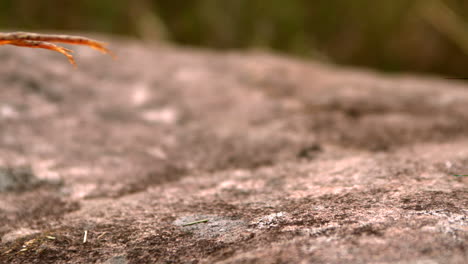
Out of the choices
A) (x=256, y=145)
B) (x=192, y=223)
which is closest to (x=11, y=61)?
(x=256, y=145)

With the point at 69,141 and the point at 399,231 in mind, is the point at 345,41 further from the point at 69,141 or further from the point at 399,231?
the point at 399,231

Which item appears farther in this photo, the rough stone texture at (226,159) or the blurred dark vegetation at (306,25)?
the blurred dark vegetation at (306,25)

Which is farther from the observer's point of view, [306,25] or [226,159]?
[306,25]

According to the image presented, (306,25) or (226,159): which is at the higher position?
(306,25)

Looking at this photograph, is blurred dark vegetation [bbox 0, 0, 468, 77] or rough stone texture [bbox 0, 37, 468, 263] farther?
blurred dark vegetation [bbox 0, 0, 468, 77]

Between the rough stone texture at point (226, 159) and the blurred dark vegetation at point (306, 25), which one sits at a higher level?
the blurred dark vegetation at point (306, 25)
